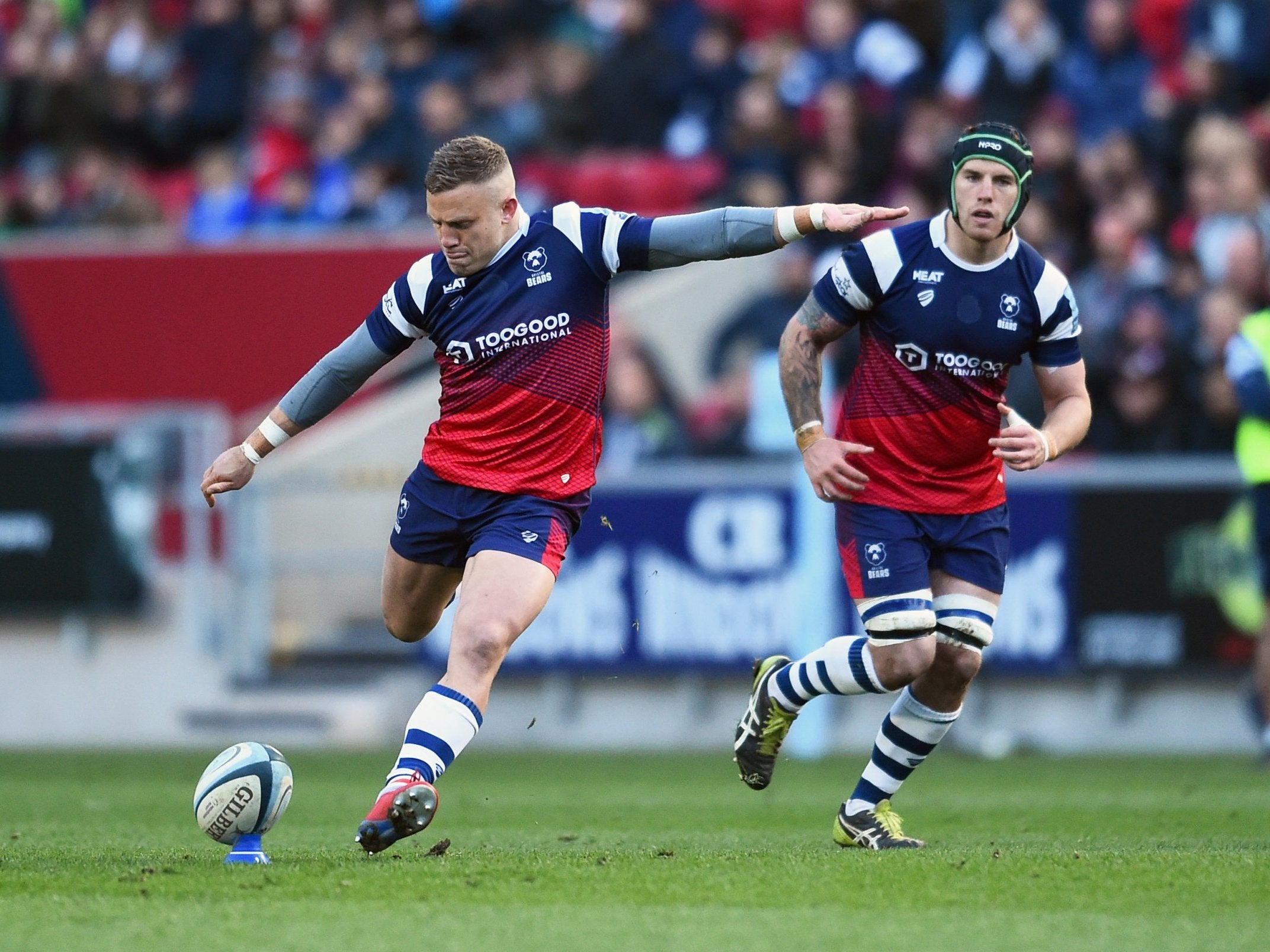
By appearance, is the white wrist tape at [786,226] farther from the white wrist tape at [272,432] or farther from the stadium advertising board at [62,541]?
the stadium advertising board at [62,541]

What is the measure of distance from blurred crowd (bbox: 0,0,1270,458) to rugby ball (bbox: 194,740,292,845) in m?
8.00

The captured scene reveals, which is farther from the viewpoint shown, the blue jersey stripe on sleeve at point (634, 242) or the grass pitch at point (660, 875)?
the blue jersey stripe on sleeve at point (634, 242)

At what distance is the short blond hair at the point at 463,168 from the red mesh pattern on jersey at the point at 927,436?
1.60 meters

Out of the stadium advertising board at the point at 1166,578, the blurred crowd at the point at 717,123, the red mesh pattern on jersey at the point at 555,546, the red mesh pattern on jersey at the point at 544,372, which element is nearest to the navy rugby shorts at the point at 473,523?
the red mesh pattern on jersey at the point at 555,546

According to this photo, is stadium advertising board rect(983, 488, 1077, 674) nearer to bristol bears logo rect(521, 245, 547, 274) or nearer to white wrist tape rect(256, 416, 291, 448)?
bristol bears logo rect(521, 245, 547, 274)

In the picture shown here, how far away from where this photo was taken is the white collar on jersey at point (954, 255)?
287 inches

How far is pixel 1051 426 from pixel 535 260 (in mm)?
1922

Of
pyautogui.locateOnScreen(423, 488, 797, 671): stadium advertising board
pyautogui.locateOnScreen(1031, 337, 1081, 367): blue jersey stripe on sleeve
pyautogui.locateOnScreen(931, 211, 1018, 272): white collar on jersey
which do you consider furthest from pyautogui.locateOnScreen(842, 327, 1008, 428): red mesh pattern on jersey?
pyautogui.locateOnScreen(423, 488, 797, 671): stadium advertising board

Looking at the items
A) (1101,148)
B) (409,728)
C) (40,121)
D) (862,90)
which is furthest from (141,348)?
(409,728)

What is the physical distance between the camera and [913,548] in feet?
24.1

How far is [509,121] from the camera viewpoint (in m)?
17.7

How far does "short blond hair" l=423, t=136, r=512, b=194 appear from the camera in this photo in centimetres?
689

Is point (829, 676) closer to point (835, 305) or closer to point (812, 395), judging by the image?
point (812, 395)

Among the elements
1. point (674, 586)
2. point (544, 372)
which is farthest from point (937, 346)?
point (674, 586)
